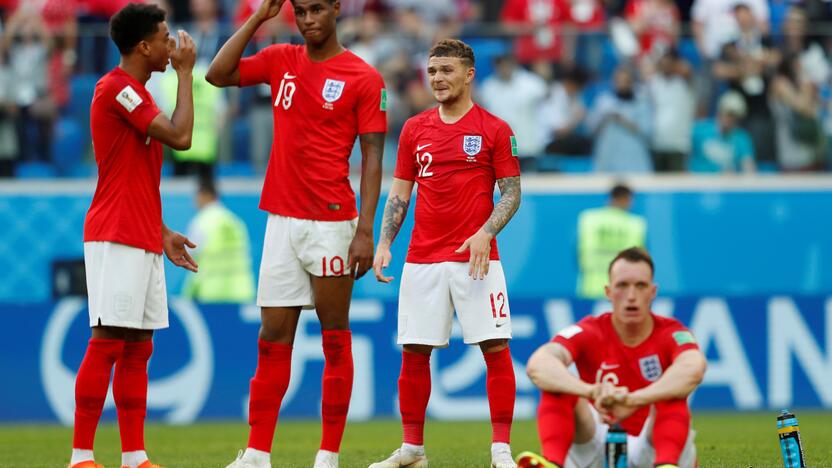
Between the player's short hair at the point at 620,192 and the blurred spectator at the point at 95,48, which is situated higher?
the blurred spectator at the point at 95,48

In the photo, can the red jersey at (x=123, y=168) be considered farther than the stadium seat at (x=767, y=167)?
No

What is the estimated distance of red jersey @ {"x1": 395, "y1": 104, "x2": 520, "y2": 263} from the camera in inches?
307

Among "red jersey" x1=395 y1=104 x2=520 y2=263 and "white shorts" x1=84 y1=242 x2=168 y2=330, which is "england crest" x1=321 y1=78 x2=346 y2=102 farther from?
"white shorts" x1=84 y1=242 x2=168 y2=330

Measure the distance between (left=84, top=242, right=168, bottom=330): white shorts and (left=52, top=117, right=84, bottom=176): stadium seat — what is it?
27.8 feet

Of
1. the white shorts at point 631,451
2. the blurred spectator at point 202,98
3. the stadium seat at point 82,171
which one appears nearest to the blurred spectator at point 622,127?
the blurred spectator at point 202,98

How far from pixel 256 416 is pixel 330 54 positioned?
2051 mm

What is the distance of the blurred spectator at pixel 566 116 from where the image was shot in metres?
16.0

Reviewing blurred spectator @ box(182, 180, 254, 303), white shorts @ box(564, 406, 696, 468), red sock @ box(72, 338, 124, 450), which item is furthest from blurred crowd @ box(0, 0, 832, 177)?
white shorts @ box(564, 406, 696, 468)

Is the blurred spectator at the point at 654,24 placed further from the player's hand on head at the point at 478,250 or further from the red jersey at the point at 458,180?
the player's hand on head at the point at 478,250

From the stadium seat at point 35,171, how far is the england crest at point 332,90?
8.68 m

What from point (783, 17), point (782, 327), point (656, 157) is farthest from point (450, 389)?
point (783, 17)

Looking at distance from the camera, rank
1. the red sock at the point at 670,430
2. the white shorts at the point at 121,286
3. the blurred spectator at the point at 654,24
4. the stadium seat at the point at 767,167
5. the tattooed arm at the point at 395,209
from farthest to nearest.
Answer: the stadium seat at the point at 767,167
the blurred spectator at the point at 654,24
the tattooed arm at the point at 395,209
the white shorts at the point at 121,286
the red sock at the point at 670,430

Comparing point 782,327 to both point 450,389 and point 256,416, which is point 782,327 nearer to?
point 450,389

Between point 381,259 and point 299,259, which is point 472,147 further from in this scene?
point 299,259
